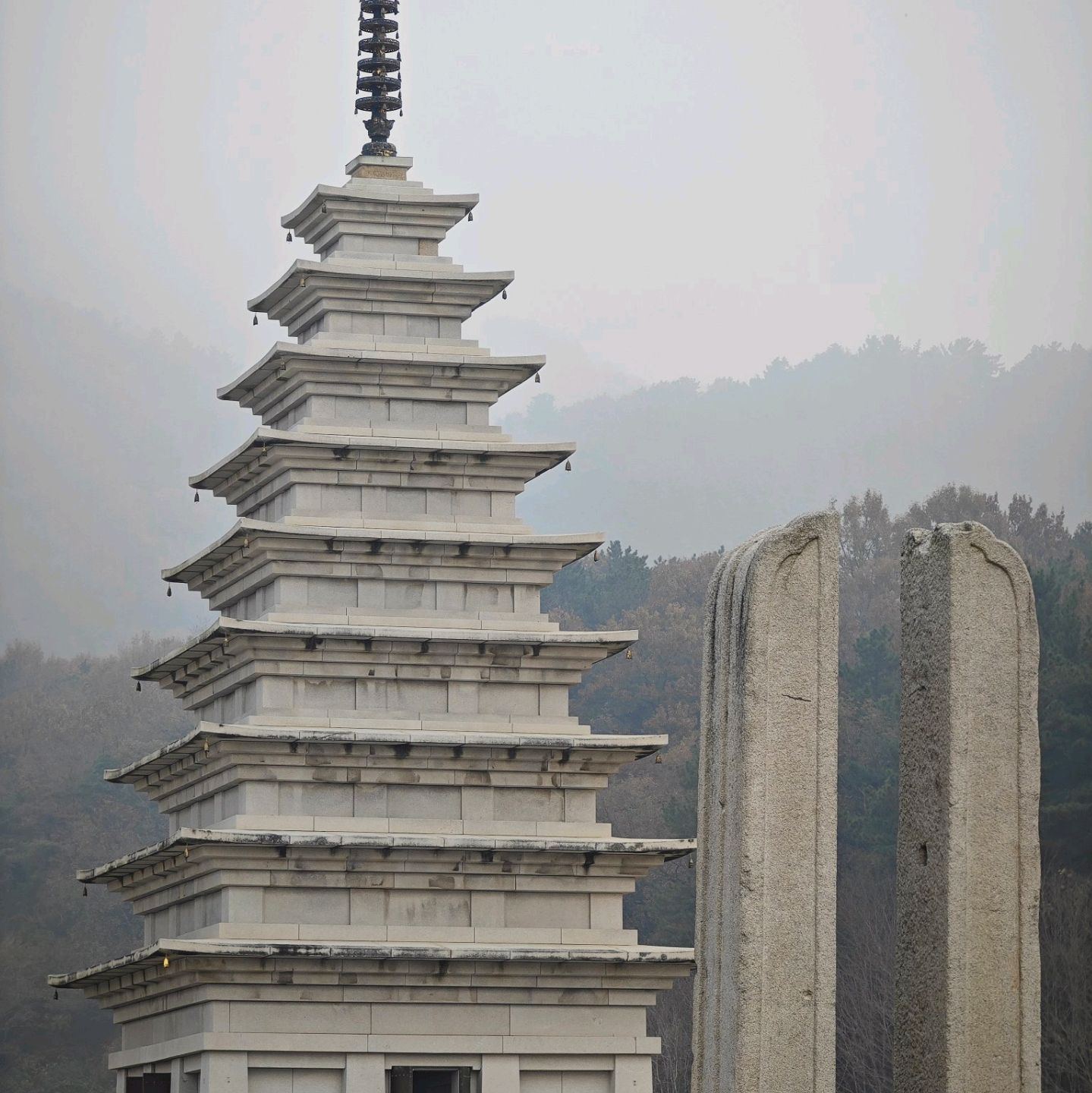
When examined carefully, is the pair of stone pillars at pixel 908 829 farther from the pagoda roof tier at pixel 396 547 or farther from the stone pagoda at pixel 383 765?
the pagoda roof tier at pixel 396 547

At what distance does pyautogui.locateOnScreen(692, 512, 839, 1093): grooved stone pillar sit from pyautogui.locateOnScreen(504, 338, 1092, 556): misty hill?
61183mm

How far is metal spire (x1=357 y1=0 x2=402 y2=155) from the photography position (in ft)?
91.7

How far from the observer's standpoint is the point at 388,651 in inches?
968

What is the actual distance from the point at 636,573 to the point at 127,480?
16.3m

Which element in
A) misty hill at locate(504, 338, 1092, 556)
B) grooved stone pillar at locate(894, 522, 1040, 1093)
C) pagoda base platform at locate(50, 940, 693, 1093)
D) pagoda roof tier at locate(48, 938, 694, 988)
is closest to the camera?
grooved stone pillar at locate(894, 522, 1040, 1093)

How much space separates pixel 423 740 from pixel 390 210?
6445mm

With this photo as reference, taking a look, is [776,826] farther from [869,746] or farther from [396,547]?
[869,746]

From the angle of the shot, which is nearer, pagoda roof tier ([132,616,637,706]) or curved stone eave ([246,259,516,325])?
pagoda roof tier ([132,616,637,706])

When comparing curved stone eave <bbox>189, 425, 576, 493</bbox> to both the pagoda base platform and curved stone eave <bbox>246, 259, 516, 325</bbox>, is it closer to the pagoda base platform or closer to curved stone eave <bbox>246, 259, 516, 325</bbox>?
curved stone eave <bbox>246, 259, 516, 325</bbox>

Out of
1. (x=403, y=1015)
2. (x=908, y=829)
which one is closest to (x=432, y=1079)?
(x=403, y=1015)

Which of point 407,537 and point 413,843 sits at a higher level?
point 407,537

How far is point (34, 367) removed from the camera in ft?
244

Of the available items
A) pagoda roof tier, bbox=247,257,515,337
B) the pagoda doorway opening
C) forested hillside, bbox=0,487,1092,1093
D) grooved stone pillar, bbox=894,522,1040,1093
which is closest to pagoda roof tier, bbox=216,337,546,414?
pagoda roof tier, bbox=247,257,515,337

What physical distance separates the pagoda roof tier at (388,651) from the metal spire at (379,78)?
626cm
